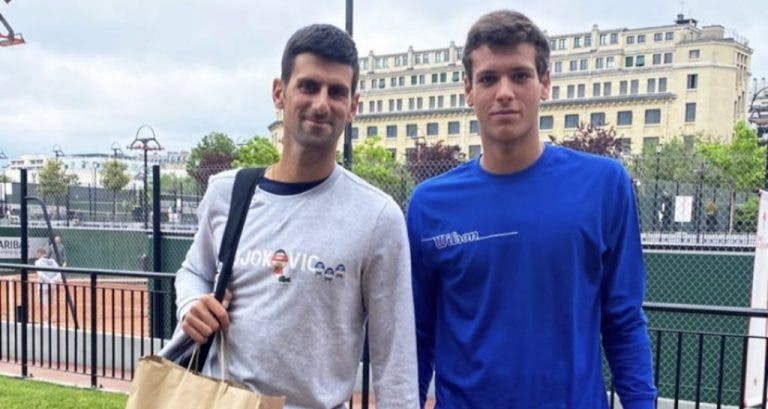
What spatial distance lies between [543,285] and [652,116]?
9531 centimetres

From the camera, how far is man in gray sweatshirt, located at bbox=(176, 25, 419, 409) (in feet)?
5.69

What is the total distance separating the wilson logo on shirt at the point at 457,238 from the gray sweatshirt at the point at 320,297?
6.2 inches

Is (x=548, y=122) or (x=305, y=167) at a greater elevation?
(x=548, y=122)

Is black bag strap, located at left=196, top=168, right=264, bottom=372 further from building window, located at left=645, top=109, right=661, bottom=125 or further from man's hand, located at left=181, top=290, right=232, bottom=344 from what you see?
building window, located at left=645, top=109, right=661, bottom=125

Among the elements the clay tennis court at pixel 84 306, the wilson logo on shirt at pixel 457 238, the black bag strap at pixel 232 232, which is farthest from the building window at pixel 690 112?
the black bag strap at pixel 232 232

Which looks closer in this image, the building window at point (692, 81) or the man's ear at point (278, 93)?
the man's ear at point (278, 93)

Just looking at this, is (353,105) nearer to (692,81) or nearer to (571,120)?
(571,120)

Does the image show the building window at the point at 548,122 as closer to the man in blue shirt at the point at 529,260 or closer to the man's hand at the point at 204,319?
the man in blue shirt at the point at 529,260

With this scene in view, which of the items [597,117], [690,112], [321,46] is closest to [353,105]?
[321,46]

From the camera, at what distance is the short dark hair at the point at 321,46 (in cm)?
179

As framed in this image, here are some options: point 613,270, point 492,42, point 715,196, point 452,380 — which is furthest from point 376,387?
point 715,196

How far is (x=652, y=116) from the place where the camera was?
89.5 meters

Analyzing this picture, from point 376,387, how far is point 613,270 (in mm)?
731

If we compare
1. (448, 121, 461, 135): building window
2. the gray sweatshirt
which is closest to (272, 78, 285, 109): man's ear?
the gray sweatshirt
